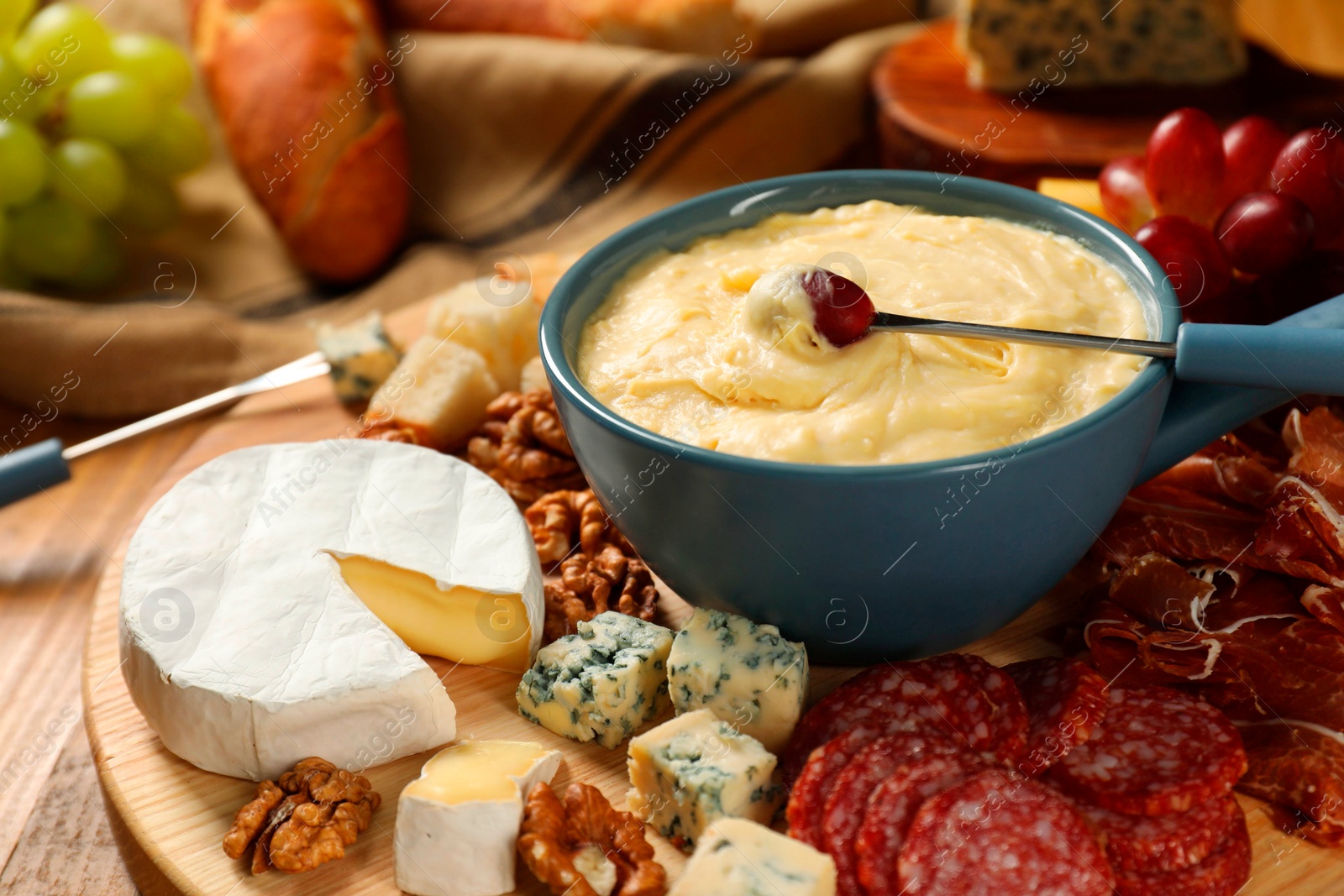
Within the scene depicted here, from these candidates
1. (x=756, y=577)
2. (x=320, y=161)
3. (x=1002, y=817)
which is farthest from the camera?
(x=320, y=161)

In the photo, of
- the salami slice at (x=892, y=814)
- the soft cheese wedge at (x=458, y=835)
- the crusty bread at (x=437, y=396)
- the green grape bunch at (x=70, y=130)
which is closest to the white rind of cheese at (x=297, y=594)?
the soft cheese wedge at (x=458, y=835)

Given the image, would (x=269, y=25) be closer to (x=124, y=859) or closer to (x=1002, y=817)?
(x=124, y=859)

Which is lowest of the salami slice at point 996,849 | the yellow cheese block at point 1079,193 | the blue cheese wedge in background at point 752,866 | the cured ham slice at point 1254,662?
the cured ham slice at point 1254,662

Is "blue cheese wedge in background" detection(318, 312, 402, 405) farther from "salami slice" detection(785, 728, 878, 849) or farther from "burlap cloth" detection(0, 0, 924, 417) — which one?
"salami slice" detection(785, 728, 878, 849)

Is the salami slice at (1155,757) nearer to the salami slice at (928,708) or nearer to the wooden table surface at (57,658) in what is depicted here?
the salami slice at (928,708)

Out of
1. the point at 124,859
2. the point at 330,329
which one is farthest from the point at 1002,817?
the point at 330,329

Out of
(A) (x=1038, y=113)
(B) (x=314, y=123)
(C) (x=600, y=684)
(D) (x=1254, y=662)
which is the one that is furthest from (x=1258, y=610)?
(B) (x=314, y=123)
